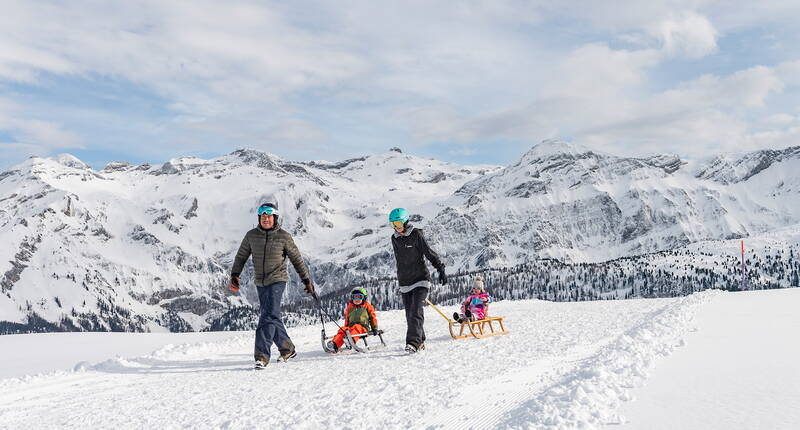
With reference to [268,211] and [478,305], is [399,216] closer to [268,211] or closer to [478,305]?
[268,211]

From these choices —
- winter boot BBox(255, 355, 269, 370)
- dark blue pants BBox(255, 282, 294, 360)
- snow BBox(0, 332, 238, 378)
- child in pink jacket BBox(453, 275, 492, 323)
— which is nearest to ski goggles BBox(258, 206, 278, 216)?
dark blue pants BBox(255, 282, 294, 360)

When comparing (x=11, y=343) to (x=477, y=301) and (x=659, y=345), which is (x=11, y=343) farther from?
(x=659, y=345)

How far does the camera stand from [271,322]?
11.2 metres

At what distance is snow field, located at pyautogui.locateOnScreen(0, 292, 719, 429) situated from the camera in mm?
5996

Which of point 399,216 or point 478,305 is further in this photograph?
point 478,305

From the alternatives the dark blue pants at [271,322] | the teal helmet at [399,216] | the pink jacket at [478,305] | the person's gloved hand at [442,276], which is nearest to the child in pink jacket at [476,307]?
the pink jacket at [478,305]

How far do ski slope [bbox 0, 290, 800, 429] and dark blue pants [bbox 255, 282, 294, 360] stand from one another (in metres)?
0.57

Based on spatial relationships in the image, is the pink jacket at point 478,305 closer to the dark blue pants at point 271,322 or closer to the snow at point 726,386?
the dark blue pants at point 271,322

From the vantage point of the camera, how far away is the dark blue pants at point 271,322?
1101 cm

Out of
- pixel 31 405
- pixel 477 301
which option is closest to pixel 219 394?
pixel 31 405

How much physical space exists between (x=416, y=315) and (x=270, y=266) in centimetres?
332

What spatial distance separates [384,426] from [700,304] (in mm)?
15693

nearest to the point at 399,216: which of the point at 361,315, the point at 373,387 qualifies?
the point at 361,315

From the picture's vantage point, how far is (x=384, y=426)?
5.91m
